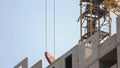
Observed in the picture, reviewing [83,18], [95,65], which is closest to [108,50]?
[95,65]

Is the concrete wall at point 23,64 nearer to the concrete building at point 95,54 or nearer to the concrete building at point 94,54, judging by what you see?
the concrete building at point 94,54

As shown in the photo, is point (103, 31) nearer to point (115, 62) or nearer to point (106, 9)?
point (106, 9)

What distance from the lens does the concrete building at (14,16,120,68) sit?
66875 mm

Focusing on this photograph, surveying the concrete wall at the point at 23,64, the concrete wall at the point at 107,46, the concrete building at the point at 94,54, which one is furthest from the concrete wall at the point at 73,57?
the concrete wall at the point at 23,64

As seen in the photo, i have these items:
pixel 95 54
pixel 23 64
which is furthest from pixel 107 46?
pixel 23 64

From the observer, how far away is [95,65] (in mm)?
69688

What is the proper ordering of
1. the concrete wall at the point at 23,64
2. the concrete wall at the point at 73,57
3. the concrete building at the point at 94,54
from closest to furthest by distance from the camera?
the concrete building at the point at 94,54 < the concrete wall at the point at 73,57 < the concrete wall at the point at 23,64

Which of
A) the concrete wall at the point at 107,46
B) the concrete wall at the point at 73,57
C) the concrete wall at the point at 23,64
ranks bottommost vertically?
the concrete wall at the point at 23,64

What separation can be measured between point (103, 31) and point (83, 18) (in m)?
5.42

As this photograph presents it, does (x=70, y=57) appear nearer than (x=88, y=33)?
Yes

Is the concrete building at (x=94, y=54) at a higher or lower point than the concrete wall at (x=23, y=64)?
higher

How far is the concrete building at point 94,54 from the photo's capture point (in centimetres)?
6688

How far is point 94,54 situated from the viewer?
70000 millimetres

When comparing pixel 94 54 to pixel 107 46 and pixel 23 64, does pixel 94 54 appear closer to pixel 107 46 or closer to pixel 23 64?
pixel 107 46
